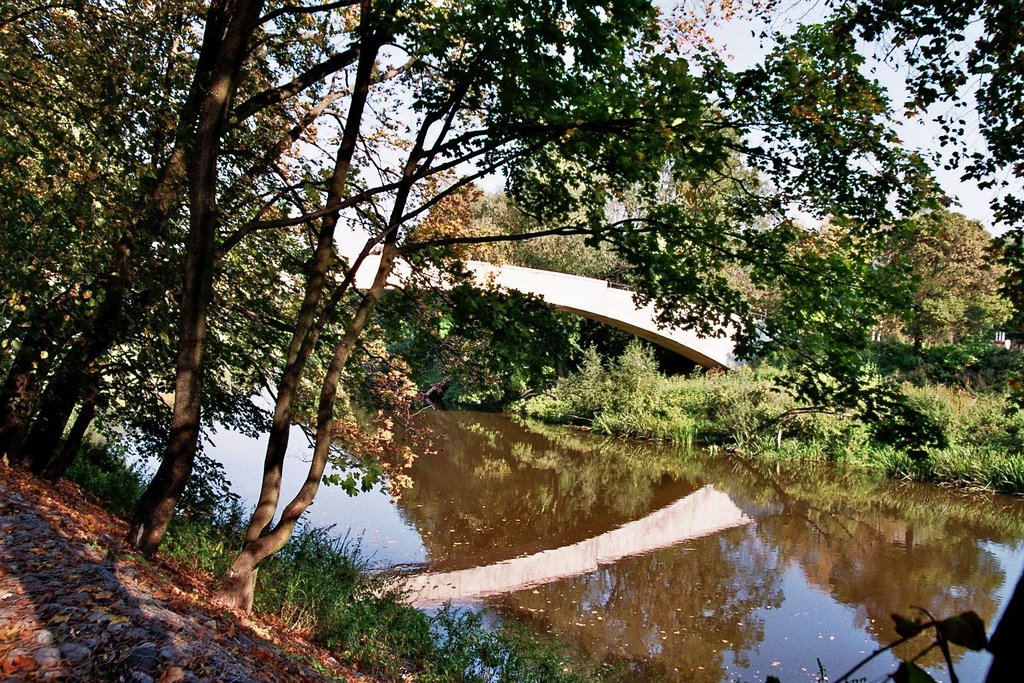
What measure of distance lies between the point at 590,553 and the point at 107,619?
8.44 m

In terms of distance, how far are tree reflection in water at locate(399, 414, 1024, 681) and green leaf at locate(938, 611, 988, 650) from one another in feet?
21.9

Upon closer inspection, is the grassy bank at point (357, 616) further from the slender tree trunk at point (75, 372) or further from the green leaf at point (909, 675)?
the green leaf at point (909, 675)

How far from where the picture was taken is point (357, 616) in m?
6.12

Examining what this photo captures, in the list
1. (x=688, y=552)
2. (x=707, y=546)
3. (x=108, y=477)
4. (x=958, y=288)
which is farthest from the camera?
(x=958, y=288)

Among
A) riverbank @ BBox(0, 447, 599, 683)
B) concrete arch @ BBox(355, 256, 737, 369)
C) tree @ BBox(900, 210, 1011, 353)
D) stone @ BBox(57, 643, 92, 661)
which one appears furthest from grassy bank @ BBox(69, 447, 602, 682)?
tree @ BBox(900, 210, 1011, 353)

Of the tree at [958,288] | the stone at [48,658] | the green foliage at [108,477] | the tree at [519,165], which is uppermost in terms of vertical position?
the tree at [958,288]

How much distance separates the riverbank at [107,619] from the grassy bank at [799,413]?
1200 cm

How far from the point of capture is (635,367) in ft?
67.5

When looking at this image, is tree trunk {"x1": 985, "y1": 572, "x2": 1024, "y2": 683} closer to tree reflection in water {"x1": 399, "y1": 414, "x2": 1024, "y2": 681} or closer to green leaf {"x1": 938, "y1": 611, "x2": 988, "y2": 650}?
green leaf {"x1": 938, "y1": 611, "x2": 988, "y2": 650}

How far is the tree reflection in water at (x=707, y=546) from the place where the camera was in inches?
321

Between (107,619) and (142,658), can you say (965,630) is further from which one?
(107,619)

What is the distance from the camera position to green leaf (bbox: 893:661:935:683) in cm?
82

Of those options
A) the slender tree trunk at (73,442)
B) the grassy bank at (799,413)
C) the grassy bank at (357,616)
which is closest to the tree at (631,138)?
the grassy bank at (357,616)

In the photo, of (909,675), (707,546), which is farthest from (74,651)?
(707,546)
